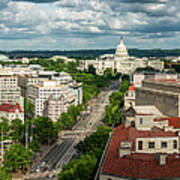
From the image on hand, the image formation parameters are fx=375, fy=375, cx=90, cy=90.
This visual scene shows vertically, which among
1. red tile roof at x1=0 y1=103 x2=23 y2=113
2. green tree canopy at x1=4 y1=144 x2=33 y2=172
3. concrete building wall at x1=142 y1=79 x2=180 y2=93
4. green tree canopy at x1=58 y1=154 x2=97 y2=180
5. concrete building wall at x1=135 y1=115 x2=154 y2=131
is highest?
concrete building wall at x1=142 y1=79 x2=180 y2=93

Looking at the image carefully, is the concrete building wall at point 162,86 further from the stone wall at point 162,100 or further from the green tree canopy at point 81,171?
the green tree canopy at point 81,171

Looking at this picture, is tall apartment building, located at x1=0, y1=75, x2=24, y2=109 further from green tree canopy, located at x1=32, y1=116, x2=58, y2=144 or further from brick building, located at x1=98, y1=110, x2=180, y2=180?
brick building, located at x1=98, y1=110, x2=180, y2=180

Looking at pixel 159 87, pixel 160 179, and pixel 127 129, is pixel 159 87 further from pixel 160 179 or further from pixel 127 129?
pixel 160 179

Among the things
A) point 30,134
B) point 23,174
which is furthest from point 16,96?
point 23,174

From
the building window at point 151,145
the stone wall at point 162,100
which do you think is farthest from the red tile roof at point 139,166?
the stone wall at point 162,100

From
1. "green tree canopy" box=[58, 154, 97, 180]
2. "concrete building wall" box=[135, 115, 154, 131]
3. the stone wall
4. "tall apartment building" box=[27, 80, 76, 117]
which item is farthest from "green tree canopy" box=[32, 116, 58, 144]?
"concrete building wall" box=[135, 115, 154, 131]

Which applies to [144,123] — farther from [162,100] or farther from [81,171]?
[162,100]

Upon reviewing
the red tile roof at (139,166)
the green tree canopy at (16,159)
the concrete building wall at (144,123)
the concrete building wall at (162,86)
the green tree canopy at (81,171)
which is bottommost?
the green tree canopy at (16,159)
